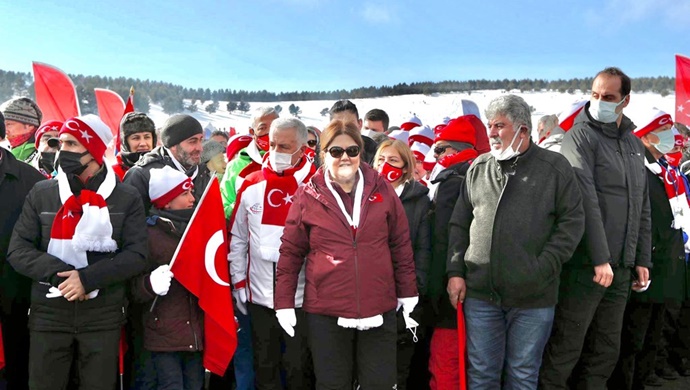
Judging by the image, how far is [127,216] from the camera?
3.54 m

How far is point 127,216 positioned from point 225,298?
0.84 metres

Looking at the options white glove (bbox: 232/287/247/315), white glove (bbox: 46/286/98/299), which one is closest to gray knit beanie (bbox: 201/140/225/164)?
white glove (bbox: 232/287/247/315)

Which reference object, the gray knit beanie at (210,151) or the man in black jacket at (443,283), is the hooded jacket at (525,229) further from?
the gray knit beanie at (210,151)

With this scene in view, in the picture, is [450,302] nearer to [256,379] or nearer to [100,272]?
[256,379]

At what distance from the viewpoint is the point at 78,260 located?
3398 mm

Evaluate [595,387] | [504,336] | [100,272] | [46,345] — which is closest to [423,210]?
[504,336]

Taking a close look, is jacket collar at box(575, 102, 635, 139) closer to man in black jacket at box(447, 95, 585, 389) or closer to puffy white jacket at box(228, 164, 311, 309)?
man in black jacket at box(447, 95, 585, 389)

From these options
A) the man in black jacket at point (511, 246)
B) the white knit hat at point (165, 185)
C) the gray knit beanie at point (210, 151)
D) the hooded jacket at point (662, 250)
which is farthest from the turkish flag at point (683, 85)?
the white knit hat at point (165, 185)

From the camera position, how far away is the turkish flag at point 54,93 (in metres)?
7.29

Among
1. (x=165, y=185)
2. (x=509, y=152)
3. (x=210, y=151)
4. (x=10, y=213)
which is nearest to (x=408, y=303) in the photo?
(x=509, y=152)

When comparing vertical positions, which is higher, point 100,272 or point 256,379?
point 100,272

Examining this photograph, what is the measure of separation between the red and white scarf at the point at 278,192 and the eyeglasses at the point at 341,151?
46cm

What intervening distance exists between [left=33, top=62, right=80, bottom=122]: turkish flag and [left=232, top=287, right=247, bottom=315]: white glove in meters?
4.61

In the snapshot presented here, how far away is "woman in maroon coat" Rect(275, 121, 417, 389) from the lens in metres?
3.39
